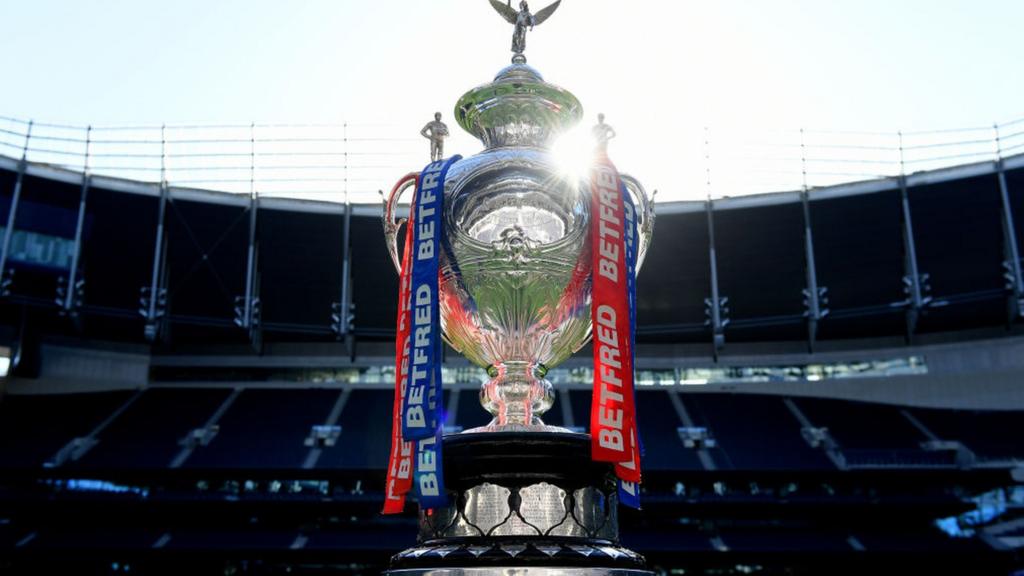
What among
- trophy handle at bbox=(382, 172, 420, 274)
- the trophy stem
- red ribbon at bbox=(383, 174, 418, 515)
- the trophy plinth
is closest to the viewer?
the trophy plinth

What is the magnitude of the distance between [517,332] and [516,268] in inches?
8.0

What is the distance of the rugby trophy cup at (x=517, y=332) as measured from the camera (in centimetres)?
219

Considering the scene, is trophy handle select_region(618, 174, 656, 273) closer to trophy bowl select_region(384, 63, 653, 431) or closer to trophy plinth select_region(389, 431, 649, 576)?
trophy bowl select_region(384, 63, 653, 431)

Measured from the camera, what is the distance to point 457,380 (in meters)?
30.7

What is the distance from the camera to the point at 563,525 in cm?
222

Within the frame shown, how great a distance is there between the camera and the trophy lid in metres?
2.77

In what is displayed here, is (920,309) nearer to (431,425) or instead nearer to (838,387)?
(838,387)

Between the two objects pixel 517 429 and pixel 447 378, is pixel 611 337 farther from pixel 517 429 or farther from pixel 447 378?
pixel 447 378

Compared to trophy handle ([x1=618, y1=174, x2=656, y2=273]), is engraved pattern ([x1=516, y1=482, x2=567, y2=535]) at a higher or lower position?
lower

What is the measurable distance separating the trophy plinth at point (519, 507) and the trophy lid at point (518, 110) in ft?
3.38

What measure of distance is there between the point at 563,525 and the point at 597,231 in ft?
2.44

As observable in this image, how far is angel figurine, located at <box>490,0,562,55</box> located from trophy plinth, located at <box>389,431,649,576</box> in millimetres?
1412

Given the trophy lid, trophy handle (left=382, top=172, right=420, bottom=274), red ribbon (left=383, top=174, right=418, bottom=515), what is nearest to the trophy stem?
red ribbon (left=383, top=174, right=418, bottom=515)

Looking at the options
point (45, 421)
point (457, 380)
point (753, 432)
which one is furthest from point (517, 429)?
point (45, 421)
